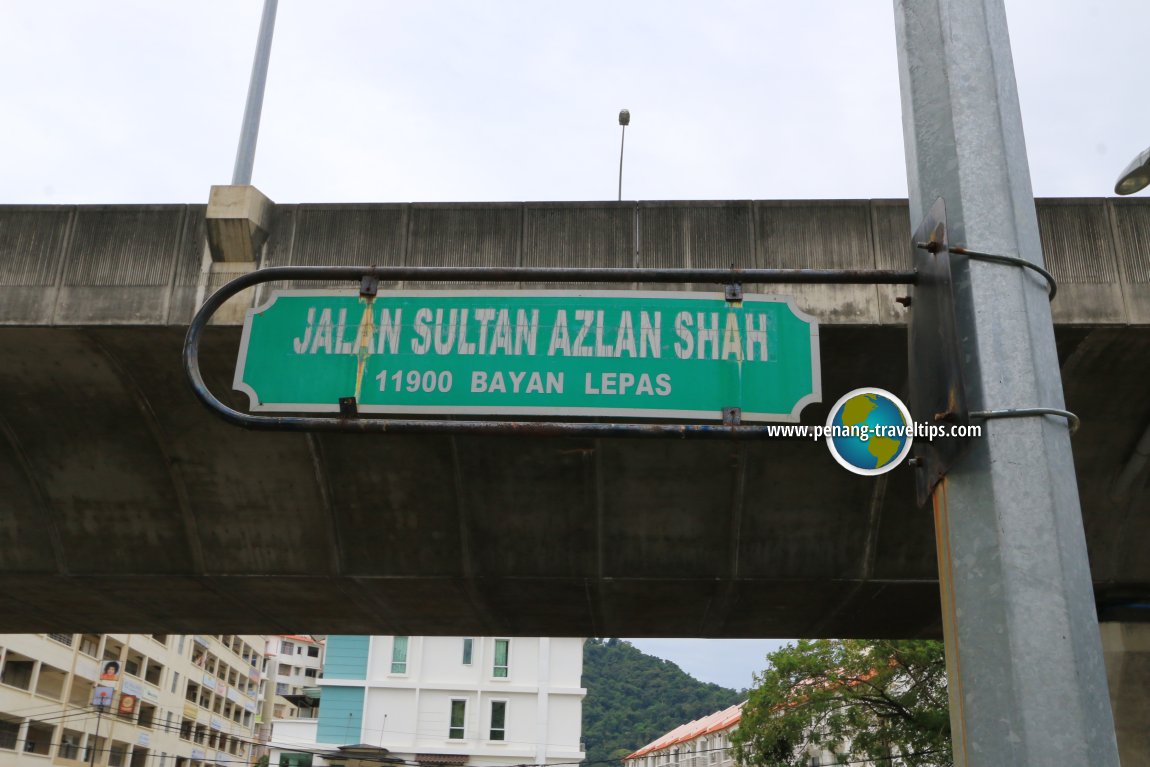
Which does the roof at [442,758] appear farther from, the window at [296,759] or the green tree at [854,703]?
the green tree at [854,703]

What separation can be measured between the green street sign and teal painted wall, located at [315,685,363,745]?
154ft

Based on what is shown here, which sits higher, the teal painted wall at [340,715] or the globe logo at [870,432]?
the teal painted wall at [340,715]

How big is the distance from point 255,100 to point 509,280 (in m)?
9.42

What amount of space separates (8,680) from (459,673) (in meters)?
21.0

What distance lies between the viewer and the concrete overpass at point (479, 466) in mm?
7496

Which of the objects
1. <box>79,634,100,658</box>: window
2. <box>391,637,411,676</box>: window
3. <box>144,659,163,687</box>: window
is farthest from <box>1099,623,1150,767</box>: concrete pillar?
<box>144,659,163,687</box>: window

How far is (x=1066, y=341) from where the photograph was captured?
718cm

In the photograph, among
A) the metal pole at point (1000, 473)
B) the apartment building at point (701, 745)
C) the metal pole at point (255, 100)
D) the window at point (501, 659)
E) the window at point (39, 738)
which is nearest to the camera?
the metal pole at point (1000, 473)

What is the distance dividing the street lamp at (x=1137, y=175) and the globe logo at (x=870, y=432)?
7337mm

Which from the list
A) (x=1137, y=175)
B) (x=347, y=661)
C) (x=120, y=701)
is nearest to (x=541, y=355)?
(x=1137, y=175)

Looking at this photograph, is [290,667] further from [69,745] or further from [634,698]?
[69,745]

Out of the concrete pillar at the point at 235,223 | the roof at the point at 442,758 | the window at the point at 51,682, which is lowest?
the roof at the point at 442,758

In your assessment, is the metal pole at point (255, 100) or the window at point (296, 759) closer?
the metal pole at point (255, 100)

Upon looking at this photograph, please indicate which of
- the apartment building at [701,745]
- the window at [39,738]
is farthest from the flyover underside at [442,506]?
the apartment building at [701,745]
